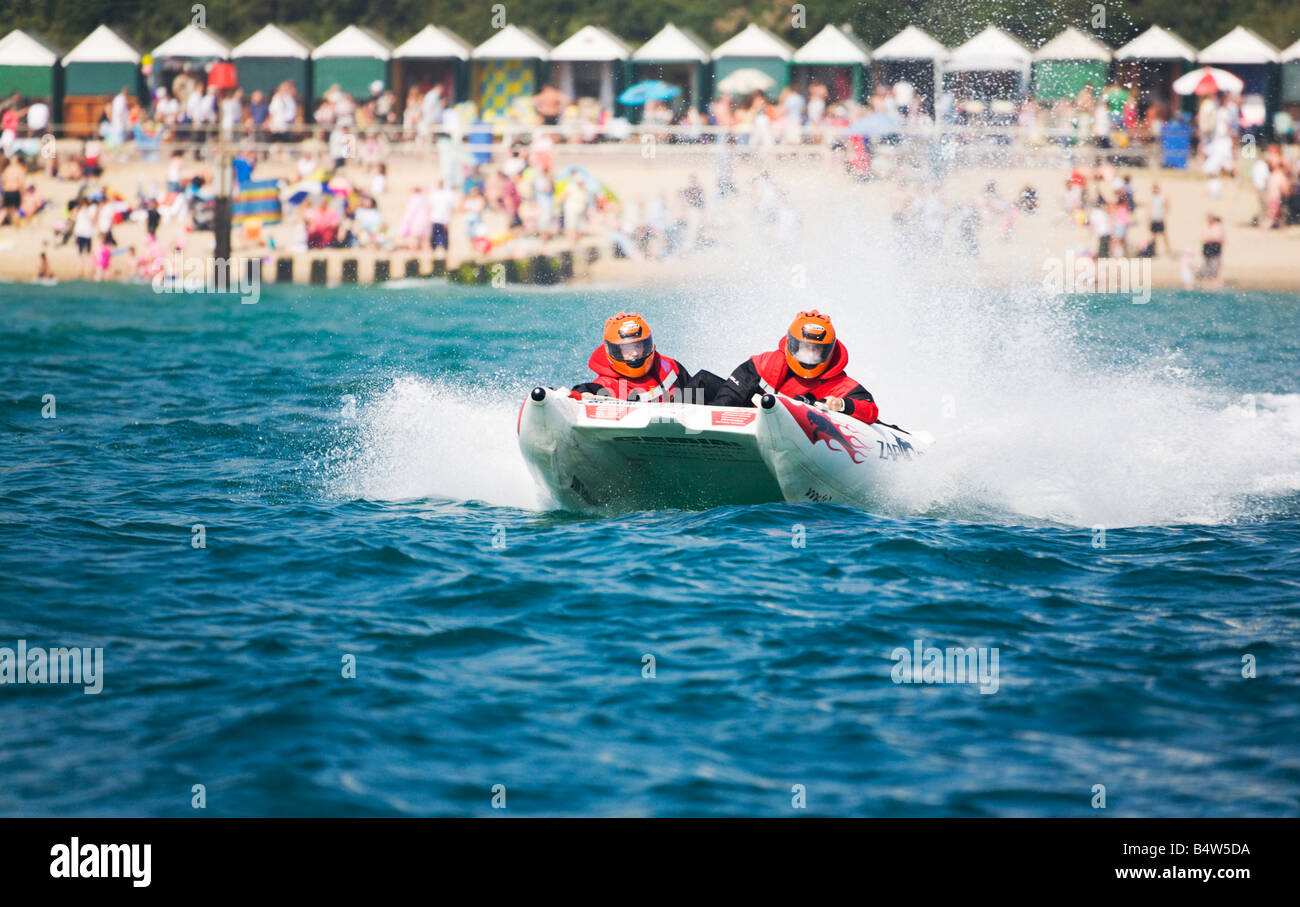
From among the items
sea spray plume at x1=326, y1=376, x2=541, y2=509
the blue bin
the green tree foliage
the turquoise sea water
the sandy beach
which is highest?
the green tree foliage

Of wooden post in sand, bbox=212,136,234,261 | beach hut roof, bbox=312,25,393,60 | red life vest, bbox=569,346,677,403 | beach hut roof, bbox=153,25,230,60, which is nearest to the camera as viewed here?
red life vest, bbox=569,346,677,403

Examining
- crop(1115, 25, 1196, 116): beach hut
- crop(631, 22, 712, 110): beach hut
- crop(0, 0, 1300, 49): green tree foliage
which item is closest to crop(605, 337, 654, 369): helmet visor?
crop(631, 22, 712, 110): beach hut

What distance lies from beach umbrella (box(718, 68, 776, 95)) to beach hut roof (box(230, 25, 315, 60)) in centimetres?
1083

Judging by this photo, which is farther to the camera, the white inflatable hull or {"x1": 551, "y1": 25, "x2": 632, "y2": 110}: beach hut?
{"x1": 551, "y1": 25, "x2": 632, "y2": 110}: beach hut

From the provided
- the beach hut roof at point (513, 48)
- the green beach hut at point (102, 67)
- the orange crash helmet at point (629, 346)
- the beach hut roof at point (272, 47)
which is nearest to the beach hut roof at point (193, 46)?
the beach hut roof at point (272, 47)

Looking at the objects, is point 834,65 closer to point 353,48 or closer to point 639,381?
point 353,48

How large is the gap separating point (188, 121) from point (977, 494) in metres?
27.3

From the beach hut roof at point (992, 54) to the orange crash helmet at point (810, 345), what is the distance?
21455 mm

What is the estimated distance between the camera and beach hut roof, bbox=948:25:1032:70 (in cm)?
2981

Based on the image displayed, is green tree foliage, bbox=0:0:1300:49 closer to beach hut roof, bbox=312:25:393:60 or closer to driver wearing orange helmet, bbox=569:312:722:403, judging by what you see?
beach hut roof, bbox=312:25:393:60

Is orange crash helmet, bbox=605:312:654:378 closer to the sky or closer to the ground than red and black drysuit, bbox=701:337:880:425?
closer to the sky

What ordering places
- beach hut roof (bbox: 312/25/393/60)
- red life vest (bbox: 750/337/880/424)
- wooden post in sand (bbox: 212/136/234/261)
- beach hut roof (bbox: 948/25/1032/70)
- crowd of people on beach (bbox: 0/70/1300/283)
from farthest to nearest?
beach hut roof (bbox: 312/25/393/60)
wooden post in sand (bbox: 212/136/234/261)
beach hut roof (bbox: 948/25/1032/70)
crowd of people on beach (bbox: 0/70/1300/283)
red life vest (bbox: 750/337/880/424)

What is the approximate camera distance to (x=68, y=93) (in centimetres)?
3575
